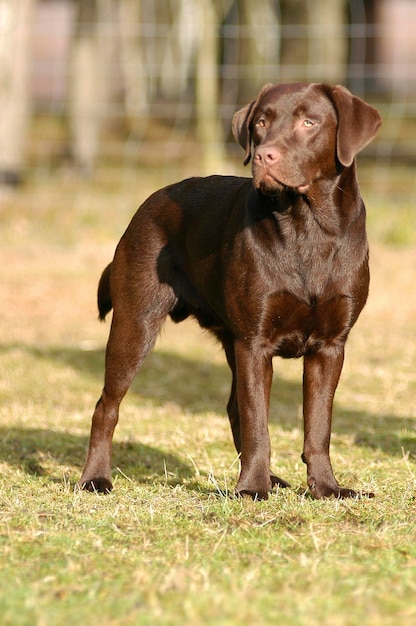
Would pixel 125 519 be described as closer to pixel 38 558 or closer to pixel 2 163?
pixel 38 558

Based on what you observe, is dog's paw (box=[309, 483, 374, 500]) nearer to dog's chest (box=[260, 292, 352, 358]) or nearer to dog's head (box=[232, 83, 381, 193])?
dog's chest (box=[260, 292, 352, 358])

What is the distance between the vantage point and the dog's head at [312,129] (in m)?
4.30

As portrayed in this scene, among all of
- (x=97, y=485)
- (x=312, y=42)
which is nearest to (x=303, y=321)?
(x=97, y=485)

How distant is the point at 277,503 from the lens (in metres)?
4.23

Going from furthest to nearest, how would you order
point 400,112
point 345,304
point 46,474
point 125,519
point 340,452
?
point 400,112 < point 340,452 < point 46,474 < point 345,304 < point 125,519

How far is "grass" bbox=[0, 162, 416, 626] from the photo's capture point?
3129mm

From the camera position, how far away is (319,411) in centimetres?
461

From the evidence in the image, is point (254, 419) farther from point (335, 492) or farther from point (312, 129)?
point (312, 129)

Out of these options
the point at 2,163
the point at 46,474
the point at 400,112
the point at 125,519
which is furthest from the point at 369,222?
the point at 400,112

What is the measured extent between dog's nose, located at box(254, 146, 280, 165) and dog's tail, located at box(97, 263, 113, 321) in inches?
56.9

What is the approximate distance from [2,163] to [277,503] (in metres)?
9.12

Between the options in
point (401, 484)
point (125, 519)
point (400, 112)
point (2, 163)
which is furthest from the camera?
point (400, 112)

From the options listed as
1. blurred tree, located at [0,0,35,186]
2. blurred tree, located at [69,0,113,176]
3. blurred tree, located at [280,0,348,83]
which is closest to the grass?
blurred tree, located at [0,0,35,186]

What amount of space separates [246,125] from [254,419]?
3.93ft
